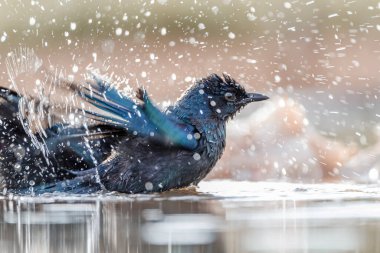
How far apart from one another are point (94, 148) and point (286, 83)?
159 inches

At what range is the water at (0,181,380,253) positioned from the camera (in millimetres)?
4332

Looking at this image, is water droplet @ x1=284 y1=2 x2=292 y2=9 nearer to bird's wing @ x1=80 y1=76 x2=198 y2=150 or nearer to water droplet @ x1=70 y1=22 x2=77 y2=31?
water droplet @ x1=70 y1=22 x2=77 y2=31

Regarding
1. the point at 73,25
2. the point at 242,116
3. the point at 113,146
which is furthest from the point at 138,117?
the point at 73,25

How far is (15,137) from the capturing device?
6.61 meters

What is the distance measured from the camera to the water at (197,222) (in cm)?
433

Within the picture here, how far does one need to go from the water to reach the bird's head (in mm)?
617

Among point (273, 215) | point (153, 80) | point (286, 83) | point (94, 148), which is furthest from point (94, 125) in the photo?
point (286, 83)

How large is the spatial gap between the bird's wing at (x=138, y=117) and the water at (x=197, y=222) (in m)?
0.33

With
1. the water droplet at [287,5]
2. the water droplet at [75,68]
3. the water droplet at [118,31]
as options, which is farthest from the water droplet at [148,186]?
the water droplet at [287,5]

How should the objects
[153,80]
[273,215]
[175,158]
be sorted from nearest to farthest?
1. [273,215]
2. [175,158]
3. [153,80]

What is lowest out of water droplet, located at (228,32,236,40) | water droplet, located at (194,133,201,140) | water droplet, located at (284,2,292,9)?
water droplet, located at (194,133,201,140)

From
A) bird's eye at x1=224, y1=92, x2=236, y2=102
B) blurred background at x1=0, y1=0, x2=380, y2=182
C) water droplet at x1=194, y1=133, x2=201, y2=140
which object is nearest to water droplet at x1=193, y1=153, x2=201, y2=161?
water droplet at x1=194, y1=133, x2=201, y2=140

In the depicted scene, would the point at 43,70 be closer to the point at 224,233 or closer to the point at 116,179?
the point at 116,179

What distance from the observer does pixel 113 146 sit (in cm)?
664
